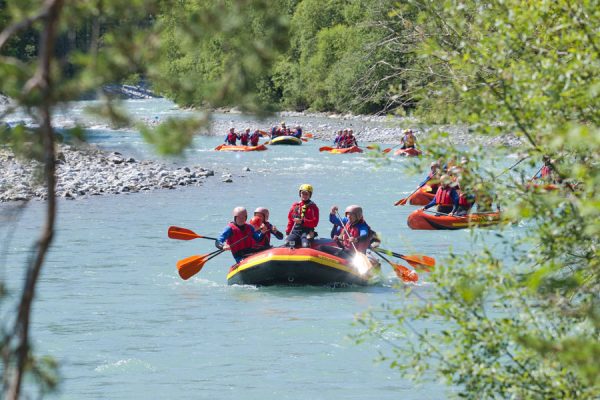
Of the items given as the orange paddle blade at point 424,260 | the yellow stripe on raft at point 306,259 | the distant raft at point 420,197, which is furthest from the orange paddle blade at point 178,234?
the distant raft at point 420,197

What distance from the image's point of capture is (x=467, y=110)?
178 inches

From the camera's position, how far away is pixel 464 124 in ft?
16.0

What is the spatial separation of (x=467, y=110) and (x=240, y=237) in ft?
23.1

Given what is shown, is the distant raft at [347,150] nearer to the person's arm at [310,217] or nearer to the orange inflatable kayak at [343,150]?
the orange inflatable kayak at [343,150]

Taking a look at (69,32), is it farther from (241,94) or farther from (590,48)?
(590,48)

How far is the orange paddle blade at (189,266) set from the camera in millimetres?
11570

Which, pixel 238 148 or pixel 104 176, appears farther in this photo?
pixel 238 148

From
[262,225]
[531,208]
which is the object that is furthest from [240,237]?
[531,208]

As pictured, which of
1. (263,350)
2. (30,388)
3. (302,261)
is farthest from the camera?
(302,261)

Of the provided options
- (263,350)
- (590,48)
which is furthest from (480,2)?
(263,350)

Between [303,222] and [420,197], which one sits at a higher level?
[303,222]

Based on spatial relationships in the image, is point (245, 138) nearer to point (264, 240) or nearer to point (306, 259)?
point (264, 240)

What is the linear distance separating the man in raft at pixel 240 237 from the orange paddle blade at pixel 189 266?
479 millimetres

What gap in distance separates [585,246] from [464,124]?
2.95ft
